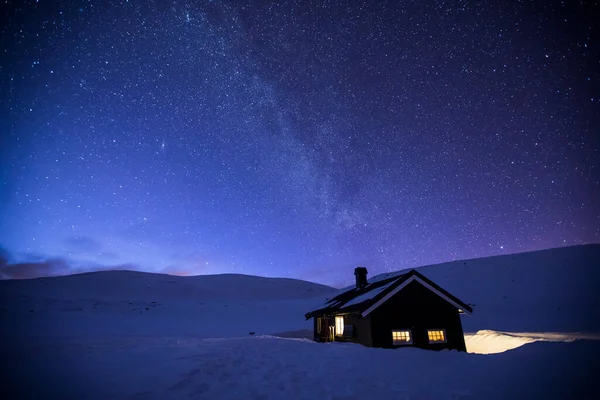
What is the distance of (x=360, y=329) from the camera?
1762cm

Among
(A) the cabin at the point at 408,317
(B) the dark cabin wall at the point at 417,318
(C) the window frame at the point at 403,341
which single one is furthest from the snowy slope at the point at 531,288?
(C) the window frame at the point at 403,341

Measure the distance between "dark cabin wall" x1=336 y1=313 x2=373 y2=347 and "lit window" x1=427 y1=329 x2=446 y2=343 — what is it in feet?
12.6

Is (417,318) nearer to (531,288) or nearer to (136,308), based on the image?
(531,288)

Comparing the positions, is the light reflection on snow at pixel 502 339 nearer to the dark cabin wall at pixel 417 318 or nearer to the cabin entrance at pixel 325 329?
the dark cabin wall at pixel 417 318

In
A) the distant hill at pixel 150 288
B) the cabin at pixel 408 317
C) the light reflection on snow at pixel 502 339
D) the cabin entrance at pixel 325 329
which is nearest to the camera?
the cabin at pixel 408 317

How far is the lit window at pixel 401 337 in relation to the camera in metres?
Answer: 16.7

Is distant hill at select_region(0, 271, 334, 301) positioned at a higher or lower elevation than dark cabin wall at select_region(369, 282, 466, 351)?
higher

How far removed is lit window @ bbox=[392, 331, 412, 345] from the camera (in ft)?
54.8

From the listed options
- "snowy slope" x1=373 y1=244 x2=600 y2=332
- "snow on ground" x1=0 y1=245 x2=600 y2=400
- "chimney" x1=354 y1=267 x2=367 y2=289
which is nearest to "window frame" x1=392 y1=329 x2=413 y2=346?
"snow on ground" x1=0 y1=245 x2=600 y2=400

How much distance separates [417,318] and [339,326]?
5725mm

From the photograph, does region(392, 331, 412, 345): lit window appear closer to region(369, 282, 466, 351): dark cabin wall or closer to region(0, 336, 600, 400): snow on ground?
region(369, 282, 466, 351): dark cabin wall

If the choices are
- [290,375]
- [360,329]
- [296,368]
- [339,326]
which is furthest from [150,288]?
[290,375]

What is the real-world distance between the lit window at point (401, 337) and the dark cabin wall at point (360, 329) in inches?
59.8

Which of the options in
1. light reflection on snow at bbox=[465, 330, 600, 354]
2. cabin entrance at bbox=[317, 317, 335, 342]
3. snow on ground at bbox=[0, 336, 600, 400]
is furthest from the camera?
cabin entrance at bbox=[317, 317, 335, 342]
